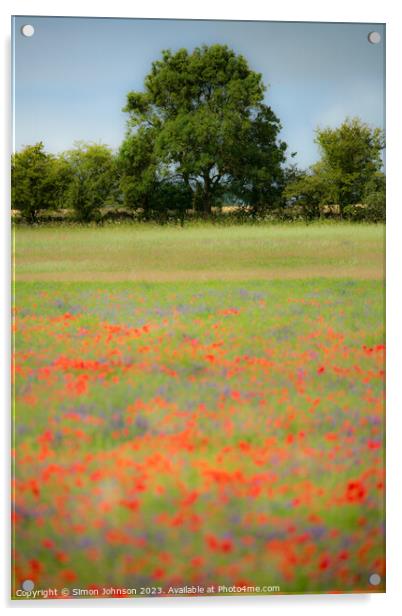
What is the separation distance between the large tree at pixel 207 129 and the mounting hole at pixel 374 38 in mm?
799

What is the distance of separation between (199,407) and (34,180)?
72.8 inches

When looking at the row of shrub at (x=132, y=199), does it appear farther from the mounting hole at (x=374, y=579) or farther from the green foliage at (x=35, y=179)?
the mounting hole at (x=374, y=579)

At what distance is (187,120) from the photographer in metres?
4.47

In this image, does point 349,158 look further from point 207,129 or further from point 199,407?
point 199,407

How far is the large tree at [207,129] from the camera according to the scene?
4.39 metres

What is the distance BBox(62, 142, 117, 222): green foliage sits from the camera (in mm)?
4375

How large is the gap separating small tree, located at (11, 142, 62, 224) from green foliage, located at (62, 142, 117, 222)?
0.08 metres

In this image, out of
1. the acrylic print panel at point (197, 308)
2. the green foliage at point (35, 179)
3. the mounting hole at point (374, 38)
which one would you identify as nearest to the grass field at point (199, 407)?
the acrylic print panel at point (197, 308)

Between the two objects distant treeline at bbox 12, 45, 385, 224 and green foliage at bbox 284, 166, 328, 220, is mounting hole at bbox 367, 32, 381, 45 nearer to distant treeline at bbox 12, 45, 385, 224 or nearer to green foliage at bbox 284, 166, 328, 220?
distant treeline at bbox 12, 45, 385, 224

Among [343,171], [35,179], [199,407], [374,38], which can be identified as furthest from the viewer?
[343,171]

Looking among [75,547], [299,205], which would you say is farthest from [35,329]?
[299,205]
